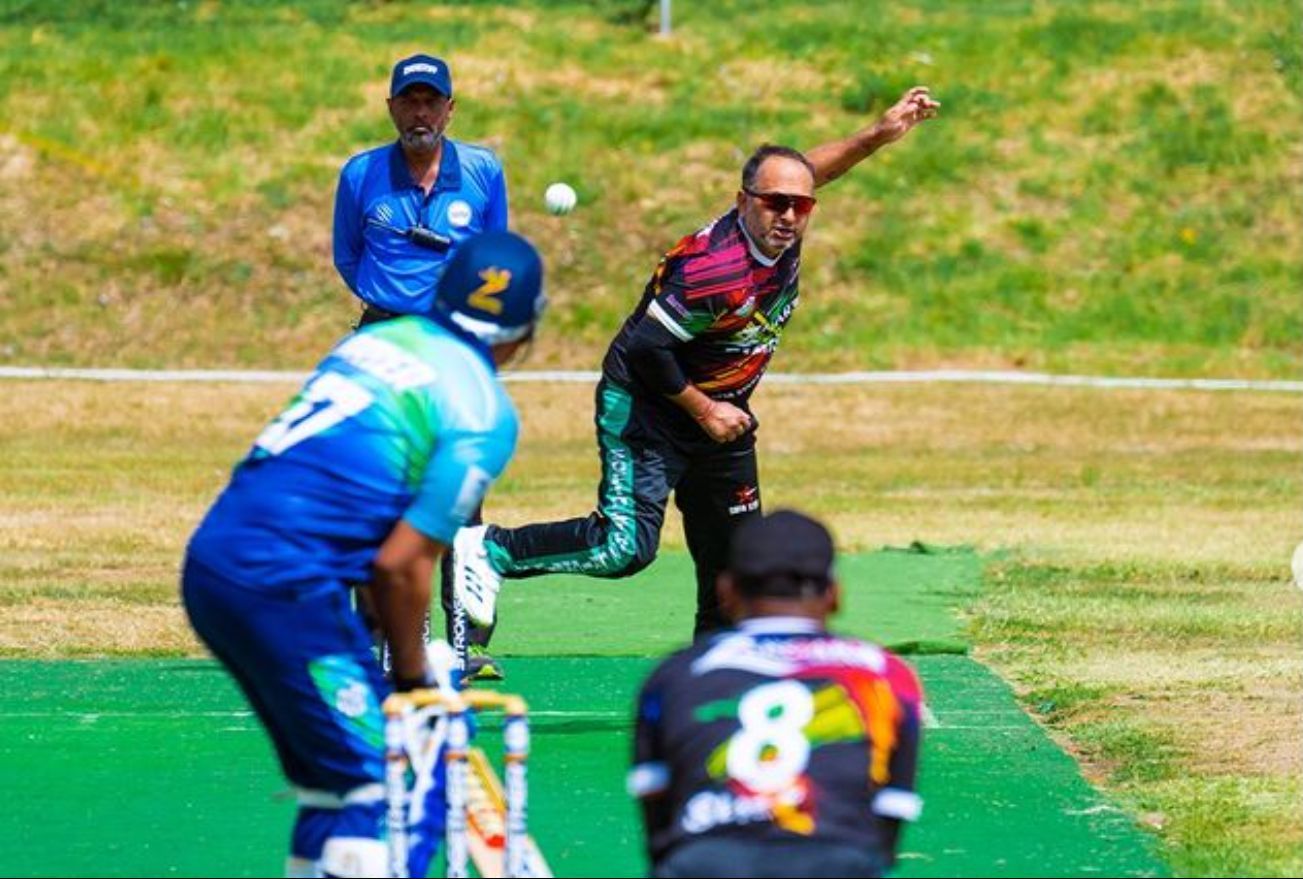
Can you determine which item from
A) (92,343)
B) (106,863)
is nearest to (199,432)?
(92,343)

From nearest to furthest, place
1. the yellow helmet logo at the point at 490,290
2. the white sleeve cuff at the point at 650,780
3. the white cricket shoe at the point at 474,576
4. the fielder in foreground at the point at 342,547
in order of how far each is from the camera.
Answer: the white sleeve cuff at the point at 650,780 < the fielder in foreground at the point at 342,547 < the yellow helmet logo at the point at 490,290 < the white cricket shoe at the point at 474,576

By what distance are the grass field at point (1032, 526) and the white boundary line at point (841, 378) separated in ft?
1.47

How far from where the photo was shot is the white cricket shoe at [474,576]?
33.2 ft

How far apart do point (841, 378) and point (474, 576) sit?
59.5ft

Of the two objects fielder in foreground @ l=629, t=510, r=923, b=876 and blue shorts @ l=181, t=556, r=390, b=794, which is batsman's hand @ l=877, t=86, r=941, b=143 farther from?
fielder in foreground @ l=629, t=510, r=923, b=876

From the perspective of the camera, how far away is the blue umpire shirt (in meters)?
10.6

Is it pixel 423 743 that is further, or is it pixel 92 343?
pixel 92 343

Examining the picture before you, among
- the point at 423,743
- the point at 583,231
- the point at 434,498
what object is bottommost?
the point at 423,743

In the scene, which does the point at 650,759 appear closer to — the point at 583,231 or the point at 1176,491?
the point at 1176,491

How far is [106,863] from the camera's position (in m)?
7.53

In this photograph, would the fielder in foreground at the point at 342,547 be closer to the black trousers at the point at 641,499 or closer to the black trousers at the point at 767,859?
the black trousers at the point at 767,859

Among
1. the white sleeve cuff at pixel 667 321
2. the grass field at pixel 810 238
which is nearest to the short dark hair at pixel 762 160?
the white sleeve cuff at pixel 667 321

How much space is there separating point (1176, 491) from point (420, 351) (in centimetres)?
1537

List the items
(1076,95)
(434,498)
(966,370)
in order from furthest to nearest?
(1076,95) → (966,370) → (434,498)
